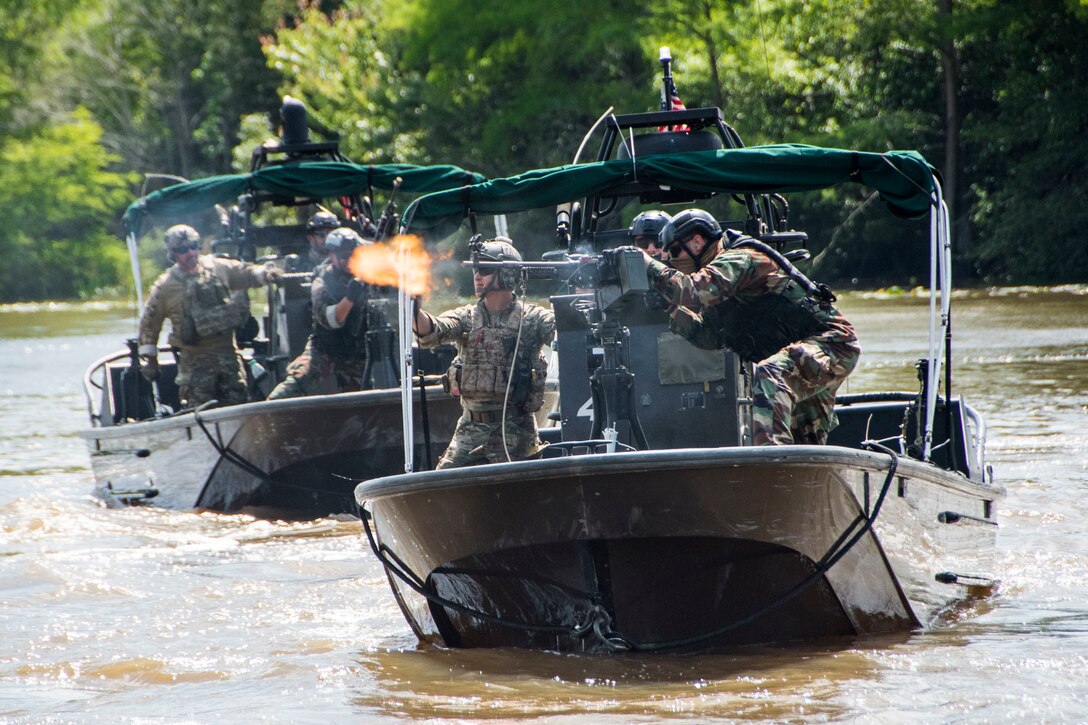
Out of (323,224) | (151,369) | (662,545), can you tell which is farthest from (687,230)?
(151,369)

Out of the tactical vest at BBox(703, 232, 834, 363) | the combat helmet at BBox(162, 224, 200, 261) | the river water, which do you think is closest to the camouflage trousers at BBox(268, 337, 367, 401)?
the river water

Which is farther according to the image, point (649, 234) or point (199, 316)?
point (199, 316)

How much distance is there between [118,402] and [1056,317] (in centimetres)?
1758

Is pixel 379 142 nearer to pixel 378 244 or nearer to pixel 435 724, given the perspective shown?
pixel 378 244

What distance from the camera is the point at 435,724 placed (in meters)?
5.76

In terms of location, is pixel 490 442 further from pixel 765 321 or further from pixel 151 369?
pixel 151 369

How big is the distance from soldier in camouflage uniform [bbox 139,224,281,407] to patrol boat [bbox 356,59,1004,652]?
490 centimetres

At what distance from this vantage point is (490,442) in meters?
7.82

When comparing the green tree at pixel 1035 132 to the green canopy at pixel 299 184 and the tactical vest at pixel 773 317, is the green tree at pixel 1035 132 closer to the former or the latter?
the green canopy at pixel 299 184

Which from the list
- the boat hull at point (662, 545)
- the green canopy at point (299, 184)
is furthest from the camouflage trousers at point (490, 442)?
the green canopy at point (299, 184)

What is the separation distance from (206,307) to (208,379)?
22.8 inches

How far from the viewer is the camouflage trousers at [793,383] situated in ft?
22.3

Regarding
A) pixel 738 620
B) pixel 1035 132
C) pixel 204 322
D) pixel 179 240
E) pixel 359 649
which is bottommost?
pixel 359 649

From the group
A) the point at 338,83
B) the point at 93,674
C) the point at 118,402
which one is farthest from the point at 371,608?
the point at 338,83
